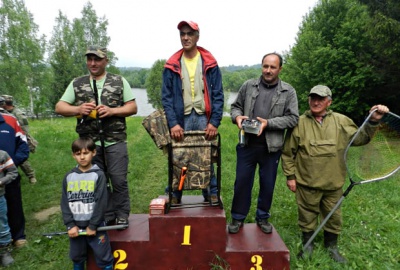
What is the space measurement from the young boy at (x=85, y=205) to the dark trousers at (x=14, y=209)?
4.33 feet

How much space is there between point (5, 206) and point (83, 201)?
1365 millimetres

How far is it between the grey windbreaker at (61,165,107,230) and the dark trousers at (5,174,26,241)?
4.39 feet

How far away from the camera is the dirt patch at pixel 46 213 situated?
16.3 ft

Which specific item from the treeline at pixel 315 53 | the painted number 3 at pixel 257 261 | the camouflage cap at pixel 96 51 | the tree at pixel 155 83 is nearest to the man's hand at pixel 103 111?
the camouflage cap at pixel 96 51

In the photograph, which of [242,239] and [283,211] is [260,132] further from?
[283,211]

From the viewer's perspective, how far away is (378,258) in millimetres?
3750

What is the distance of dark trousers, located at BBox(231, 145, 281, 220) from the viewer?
3.41 m

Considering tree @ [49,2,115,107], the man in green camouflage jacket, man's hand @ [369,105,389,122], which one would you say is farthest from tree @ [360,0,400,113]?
tree @ [49,2,115,107]

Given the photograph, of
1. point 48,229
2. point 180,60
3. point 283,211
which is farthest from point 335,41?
point 48,229

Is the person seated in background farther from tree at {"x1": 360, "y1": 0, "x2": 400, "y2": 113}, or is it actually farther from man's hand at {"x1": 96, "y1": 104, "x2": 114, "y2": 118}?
tree at {"x1": 360, "y1": 0, "x2": 400, "y2": 113}

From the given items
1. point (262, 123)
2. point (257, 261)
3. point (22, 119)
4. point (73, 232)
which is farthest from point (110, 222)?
point (22, 119)

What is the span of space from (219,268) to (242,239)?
0.42m

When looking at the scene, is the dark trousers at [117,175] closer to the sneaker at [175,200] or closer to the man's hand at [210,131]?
the sneaker at [175,200]

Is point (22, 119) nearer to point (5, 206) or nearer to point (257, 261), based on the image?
point (5, 206)
